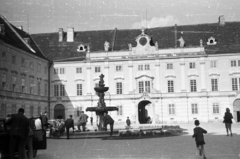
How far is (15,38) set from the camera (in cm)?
4262

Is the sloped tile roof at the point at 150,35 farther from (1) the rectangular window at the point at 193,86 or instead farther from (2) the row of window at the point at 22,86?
(2) the row of window at the point at 22,86

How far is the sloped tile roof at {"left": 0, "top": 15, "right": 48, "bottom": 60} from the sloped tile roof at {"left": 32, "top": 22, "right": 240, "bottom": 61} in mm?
2146

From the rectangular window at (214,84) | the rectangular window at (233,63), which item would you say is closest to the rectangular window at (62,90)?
the rectangular window at (214,84)

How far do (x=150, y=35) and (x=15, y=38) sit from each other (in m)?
19.6

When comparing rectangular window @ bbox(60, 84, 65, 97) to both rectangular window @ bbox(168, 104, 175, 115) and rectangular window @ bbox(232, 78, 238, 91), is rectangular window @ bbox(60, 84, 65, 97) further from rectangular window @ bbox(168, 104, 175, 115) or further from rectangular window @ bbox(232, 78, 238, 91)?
rectangular window @ bbox(232, 78, 238, 91)

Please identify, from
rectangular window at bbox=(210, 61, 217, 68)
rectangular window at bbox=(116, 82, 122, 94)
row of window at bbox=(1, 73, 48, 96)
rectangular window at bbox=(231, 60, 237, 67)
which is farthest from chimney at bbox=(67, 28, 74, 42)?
rectangular window at bbox=(231, 60, 237, 67)

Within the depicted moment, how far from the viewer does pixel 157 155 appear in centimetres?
1241

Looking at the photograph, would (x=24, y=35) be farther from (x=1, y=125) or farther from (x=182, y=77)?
(x=1, y=125)

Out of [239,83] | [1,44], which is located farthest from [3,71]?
[239,83]

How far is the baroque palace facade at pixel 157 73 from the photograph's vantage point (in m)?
45.2

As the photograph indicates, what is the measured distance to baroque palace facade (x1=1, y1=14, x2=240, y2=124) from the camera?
148 feet

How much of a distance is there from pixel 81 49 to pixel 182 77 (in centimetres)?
1551

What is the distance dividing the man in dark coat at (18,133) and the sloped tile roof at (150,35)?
38.6 metres

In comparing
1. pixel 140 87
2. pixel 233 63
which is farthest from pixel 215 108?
pixel 140 87
